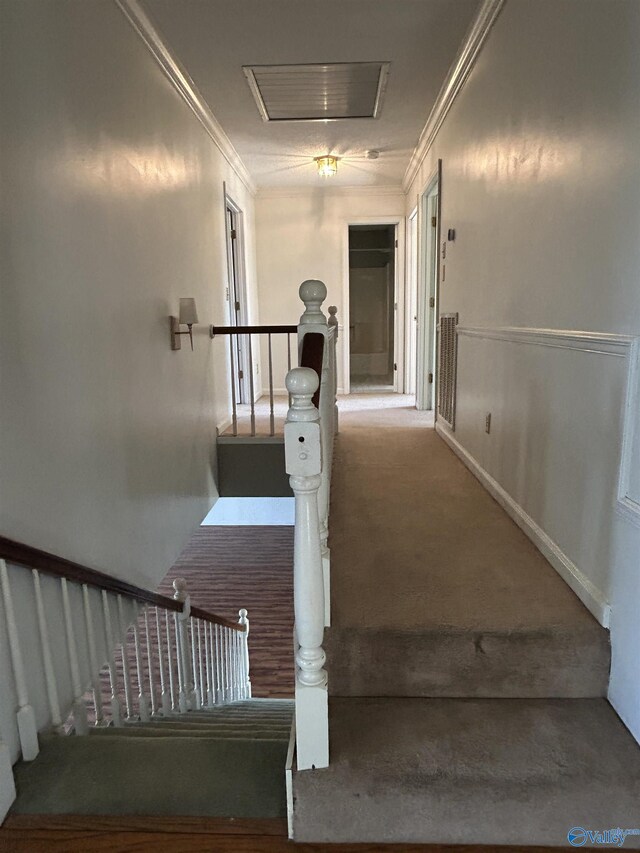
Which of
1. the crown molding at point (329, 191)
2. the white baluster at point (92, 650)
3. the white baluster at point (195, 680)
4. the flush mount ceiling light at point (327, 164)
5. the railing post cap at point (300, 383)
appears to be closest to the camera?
the railing post cap at point (300, 383)

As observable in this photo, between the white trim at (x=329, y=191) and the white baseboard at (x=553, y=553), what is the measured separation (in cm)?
458

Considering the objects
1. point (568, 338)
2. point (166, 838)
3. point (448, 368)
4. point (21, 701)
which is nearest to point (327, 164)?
point (448, 368)

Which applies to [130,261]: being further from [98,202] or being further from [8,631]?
[8,631]

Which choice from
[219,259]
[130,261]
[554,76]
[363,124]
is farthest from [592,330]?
[219,259]

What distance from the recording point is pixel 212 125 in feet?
15.0

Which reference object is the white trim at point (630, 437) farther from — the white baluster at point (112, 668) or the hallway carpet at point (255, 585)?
the hallway carpet at point (255, 585)

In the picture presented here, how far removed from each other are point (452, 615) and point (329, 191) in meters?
6.10

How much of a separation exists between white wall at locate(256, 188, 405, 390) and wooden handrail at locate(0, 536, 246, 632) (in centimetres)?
462

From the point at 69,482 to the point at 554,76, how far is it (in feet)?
7.93

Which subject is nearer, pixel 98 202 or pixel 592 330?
pixel 592 330

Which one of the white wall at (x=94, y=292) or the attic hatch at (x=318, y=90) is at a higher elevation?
the attic hatch at (x=318, y=90)

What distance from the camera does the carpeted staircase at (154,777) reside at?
1.49m

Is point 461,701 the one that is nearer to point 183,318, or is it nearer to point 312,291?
point 312,291

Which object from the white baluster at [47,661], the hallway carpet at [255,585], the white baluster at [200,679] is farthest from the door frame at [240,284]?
the white baluster at [47,661]
